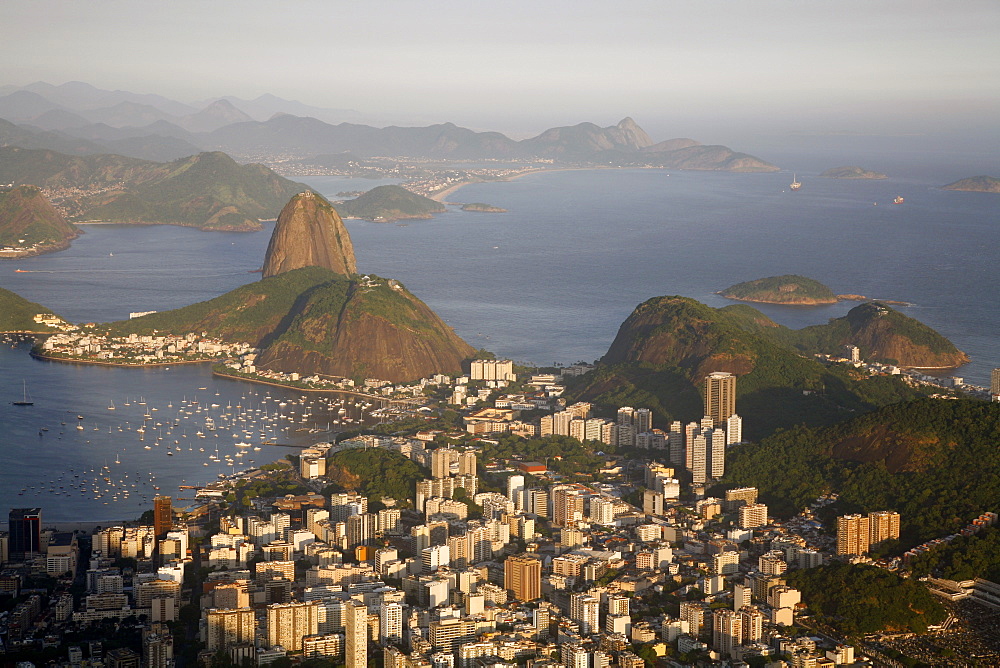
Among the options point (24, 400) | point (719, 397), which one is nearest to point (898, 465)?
point (719, 397)

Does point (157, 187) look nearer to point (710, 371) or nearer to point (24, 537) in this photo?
point (710, 371)

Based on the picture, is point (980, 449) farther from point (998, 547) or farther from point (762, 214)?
point (762, 214)

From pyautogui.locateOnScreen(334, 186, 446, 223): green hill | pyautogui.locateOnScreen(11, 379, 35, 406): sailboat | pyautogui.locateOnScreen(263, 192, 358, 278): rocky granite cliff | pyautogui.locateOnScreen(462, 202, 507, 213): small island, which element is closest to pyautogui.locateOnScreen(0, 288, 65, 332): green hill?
pyautogui.locateOnScreen(263, 192, 358, 278): rocky granite cliff

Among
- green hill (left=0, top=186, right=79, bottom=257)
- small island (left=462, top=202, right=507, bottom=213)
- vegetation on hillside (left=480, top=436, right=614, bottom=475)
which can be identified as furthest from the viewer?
small island (left=462, top=202, right=507, bottom=213)

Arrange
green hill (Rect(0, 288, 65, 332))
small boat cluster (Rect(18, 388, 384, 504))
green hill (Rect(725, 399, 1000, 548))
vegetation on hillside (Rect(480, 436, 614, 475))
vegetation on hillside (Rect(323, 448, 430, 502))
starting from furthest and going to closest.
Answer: green hill (Rect(0, 288, 65, 332)) < vegetation on hillside (Rect(480, 436, 614, 475)) < small boat cluster (Rect(18, 388, 384, 504)) < vegetation on hillside (Rect(323, 448, 430, 502)) < green hill (Rect(725, 399, 1000, 548))

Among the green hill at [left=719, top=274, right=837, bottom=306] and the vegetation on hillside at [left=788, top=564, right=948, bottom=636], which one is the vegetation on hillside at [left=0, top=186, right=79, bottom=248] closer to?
the green hill at [left=719, top=274, right=837, bottom=306]

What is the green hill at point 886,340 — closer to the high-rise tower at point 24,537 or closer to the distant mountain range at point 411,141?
the high-rise tower at point 24,537
